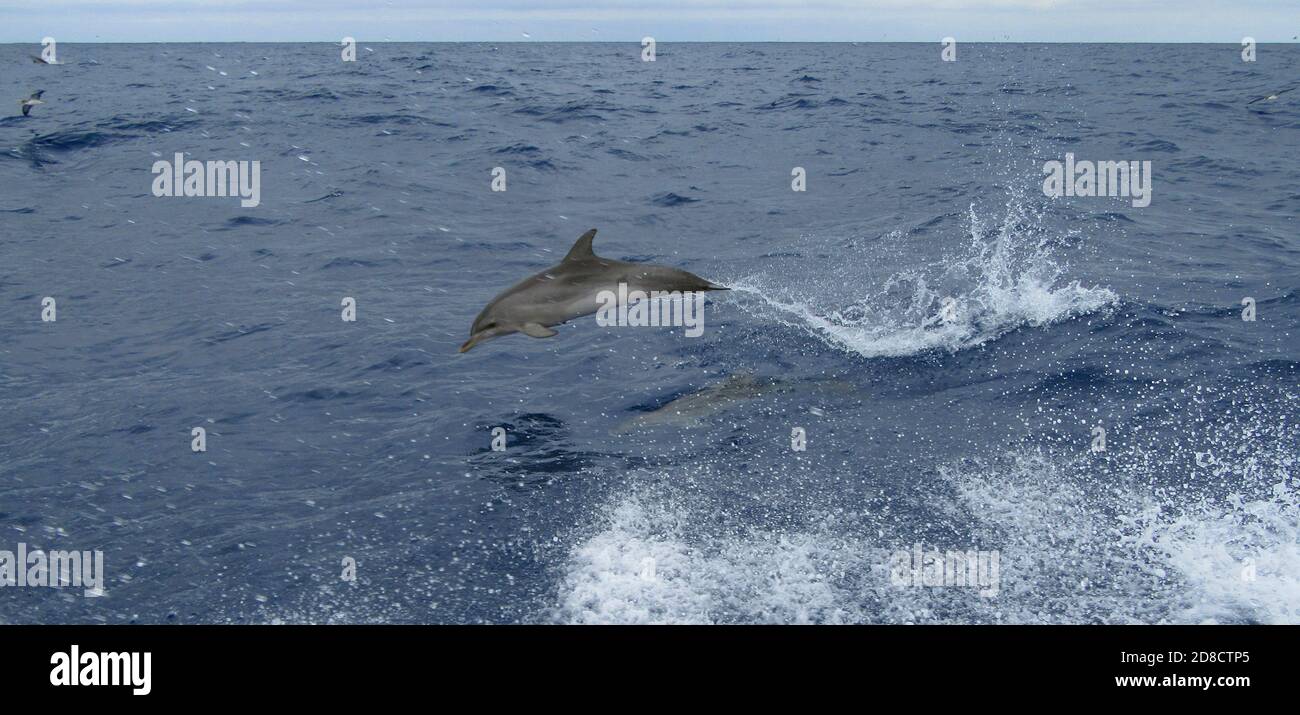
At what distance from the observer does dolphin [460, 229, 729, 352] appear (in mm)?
11117

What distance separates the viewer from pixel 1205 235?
16.8 meters

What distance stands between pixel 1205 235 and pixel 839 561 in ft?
41.4

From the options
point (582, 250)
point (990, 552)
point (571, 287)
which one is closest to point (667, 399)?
point (571, 287)

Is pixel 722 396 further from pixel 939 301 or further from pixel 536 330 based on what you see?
pixel 939 301

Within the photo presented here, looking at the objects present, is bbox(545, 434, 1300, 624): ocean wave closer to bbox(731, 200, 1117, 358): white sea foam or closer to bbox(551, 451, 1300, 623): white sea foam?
bbox(551, 451, 1300, 623): white sea foam

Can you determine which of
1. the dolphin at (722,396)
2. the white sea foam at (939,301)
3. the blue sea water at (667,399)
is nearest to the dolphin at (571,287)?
the blue sea water at (667,399)

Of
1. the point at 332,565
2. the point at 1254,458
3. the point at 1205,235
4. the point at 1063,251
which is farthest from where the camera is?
the point at 1205,235

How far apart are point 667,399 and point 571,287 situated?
5.46 ft

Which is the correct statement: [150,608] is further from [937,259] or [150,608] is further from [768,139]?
[768,139]

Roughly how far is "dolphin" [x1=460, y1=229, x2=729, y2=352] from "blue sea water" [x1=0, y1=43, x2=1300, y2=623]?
95cm

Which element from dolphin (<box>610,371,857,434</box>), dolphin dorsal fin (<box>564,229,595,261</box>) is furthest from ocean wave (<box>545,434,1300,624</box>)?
dolphin dorsal fin (<box>564,229,595,261</box>)

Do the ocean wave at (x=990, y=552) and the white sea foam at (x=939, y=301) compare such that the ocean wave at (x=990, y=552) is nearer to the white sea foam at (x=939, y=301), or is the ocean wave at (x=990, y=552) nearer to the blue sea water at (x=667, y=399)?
the blue sea water at (x=667, y=399)

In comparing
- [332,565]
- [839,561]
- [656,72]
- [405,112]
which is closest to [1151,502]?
[839,561]

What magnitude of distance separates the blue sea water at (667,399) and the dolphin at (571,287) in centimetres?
95
